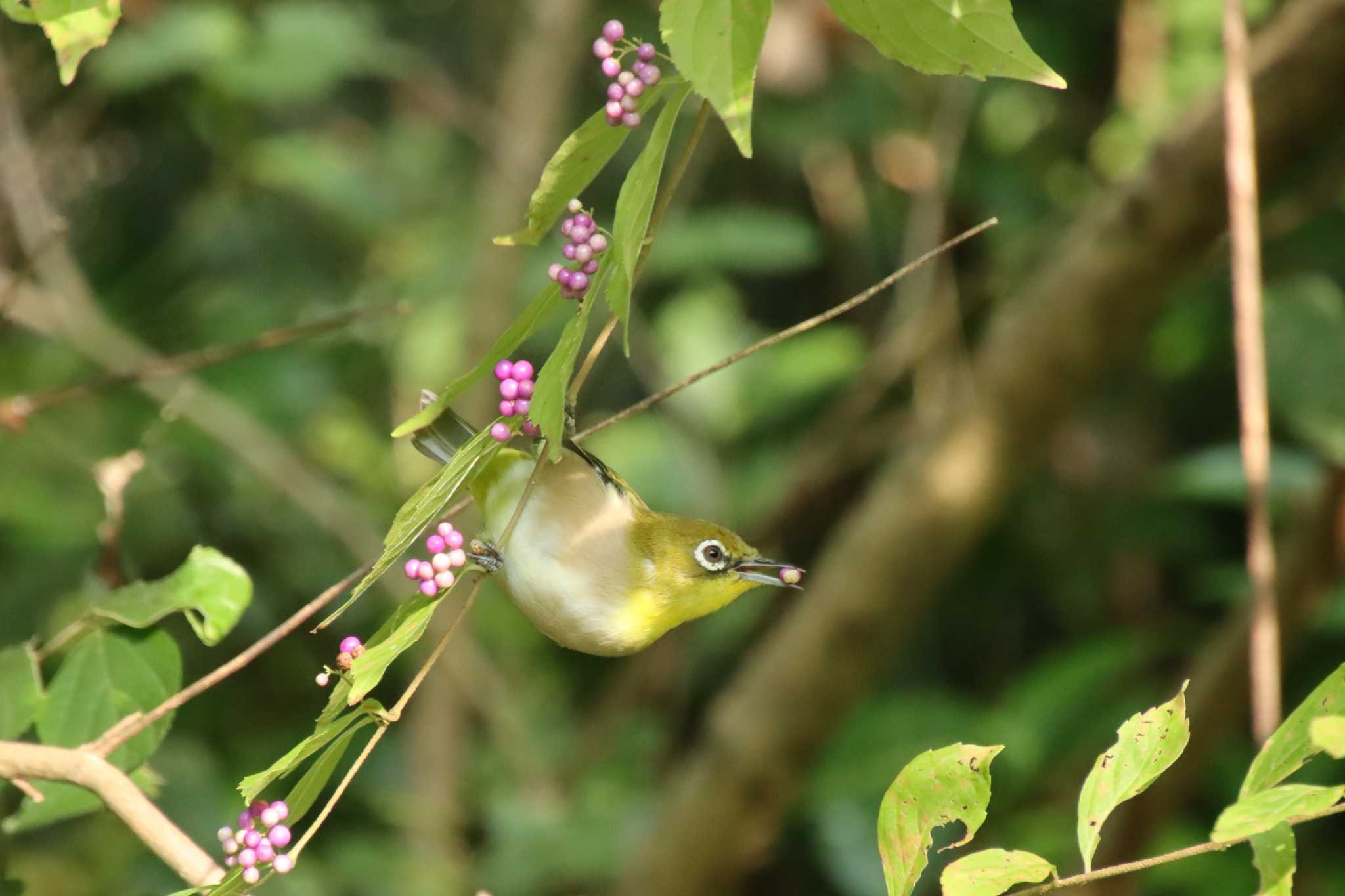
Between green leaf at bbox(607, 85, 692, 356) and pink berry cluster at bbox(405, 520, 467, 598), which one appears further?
pink berry cluster at bbox(405, 520, 467, 598)

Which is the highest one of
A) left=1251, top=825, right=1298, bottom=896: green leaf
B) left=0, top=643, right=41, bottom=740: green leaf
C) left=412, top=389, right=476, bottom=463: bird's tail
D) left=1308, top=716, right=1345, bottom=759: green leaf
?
left=412, top=389, right=476, bottom=463: bird's tail

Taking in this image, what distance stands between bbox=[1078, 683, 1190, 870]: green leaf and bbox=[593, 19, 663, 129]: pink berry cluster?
65 centimetres

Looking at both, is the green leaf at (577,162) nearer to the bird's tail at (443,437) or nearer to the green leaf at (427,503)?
the green leaf at (427,503)

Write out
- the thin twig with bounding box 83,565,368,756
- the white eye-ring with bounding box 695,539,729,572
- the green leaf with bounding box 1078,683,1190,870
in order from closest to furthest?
the green leaf with bounding box 1078,683,1190,870, the thin twig with bounding box 83,565,368,756, the white eye-ring with bounding box 695,539,729,572

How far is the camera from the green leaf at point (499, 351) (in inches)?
44.3

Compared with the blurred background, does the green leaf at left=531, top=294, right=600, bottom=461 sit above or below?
below

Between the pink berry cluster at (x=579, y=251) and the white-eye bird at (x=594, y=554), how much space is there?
9.6 inches

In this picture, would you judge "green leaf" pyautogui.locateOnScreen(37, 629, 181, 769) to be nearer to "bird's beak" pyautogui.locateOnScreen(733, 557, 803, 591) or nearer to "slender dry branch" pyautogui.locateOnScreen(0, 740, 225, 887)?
"slender dry branch" pyautogui.locateOnScreen(0, 740, 225, 887)

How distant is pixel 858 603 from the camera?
3312 millimetres

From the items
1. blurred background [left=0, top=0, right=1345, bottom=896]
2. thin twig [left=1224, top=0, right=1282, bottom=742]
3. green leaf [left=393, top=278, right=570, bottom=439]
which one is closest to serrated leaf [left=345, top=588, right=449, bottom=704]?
green leaf [left=393, top=278, right=570, bottom=439]

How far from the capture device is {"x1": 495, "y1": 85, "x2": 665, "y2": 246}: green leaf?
1128 mm

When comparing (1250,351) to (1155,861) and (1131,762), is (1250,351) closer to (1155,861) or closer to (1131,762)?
(1131,762)

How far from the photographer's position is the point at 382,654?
109 centimetres

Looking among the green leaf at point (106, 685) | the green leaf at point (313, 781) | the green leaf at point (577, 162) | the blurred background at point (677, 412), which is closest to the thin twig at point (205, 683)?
the green leaf at point (106, 685)
